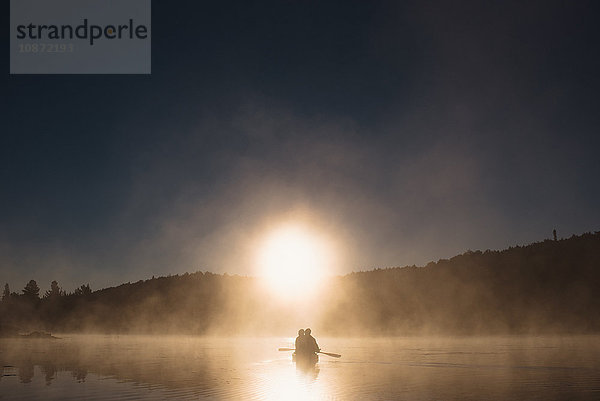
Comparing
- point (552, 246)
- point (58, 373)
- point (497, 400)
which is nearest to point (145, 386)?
point (58, 373)

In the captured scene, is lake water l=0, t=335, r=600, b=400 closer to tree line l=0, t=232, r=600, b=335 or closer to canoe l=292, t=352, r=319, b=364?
canoe l=292, t=352, r=319, b=364

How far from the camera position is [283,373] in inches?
1615

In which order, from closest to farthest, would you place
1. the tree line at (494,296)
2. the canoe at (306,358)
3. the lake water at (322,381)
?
the lake water at (322,381)
the canoe at (306,358)
the tree line at (494,296)

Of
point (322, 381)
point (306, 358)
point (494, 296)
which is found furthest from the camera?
point (494, 296)

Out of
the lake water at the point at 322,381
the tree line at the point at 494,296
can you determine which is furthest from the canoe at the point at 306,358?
the tree line at the point at 494,296

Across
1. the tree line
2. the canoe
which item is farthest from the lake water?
the tree line

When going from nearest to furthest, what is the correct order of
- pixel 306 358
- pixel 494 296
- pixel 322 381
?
pixel 322 381 < pixel 306 358 < pixel 494 296

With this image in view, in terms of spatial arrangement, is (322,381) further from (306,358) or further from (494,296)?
(494,296)

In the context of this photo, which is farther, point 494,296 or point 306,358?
point 494,296

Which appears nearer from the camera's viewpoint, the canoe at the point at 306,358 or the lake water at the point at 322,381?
the lake water at the point at 322,381

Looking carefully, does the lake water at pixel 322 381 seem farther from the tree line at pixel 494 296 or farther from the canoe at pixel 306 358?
the tree line at pixel 494 296

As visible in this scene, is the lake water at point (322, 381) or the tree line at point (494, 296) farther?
the tree line at point (494, 296)

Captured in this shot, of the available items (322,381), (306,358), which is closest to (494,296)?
(306,358)

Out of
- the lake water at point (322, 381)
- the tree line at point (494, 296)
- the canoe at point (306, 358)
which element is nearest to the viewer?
the lake water at point (322, 381)
